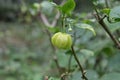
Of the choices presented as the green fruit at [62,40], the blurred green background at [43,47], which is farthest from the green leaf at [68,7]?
the blurred green background at [43,47]

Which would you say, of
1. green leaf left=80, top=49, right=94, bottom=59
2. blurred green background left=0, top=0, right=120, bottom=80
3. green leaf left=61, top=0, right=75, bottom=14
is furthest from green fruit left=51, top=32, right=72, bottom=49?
green leaf left=80, top=49, right=94, bottom=59

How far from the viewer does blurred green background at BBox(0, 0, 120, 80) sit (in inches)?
64.2

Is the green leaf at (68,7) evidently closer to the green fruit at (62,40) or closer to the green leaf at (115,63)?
the green fruit at (62,40)

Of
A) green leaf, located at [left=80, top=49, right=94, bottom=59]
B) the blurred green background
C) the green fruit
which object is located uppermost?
the green fruit

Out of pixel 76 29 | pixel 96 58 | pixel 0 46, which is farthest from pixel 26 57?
pixel 76 29

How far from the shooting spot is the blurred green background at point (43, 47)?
1632mm

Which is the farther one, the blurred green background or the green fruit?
the blurred green background

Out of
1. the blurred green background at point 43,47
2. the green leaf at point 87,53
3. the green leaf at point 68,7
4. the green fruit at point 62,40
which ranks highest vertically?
the green leaf at point 68,7

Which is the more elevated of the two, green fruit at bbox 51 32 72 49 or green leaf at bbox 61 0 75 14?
green leaf at bbox 61 0 75 14

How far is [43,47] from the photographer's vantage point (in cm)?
511

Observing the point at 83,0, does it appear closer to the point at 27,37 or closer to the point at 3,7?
the point at 27,37

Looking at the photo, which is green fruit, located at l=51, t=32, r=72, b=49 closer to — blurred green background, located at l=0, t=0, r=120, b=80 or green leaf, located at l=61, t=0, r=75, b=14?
green leaf, located at l=61, t=0, r=75, b=14

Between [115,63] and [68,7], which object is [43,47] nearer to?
[115,63]

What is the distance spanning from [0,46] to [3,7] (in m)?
2.09
